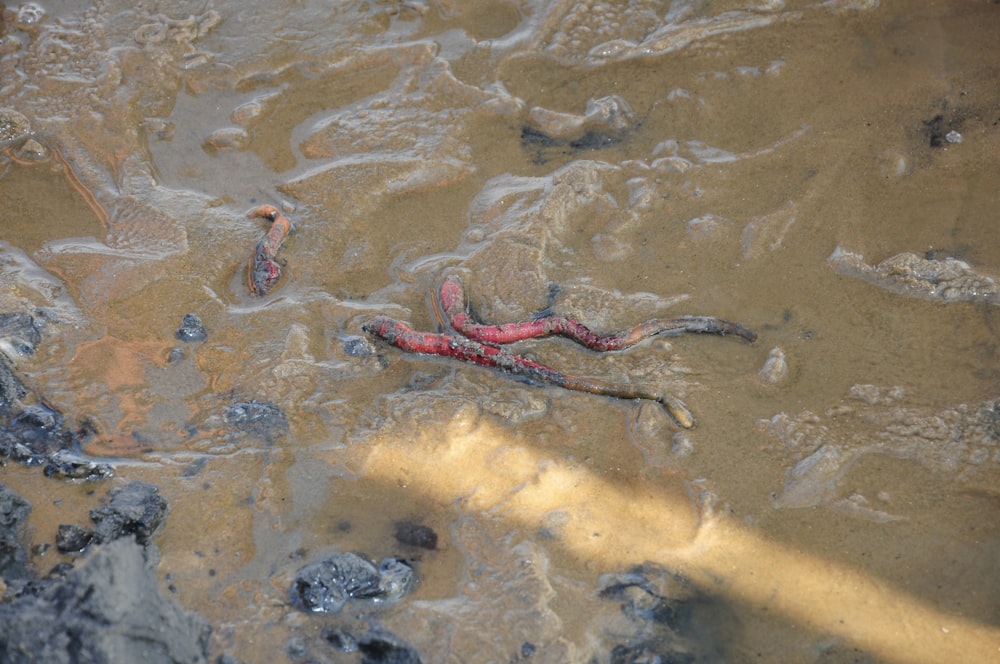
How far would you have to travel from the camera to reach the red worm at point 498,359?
3.93 metres

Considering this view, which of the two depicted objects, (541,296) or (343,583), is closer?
(343,583)

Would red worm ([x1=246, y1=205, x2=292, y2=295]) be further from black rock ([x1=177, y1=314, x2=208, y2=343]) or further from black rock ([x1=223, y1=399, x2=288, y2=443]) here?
black rock ([x1=223, y1=399, x2=288, y2=443])

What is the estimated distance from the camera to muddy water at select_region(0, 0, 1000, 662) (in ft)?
11.1

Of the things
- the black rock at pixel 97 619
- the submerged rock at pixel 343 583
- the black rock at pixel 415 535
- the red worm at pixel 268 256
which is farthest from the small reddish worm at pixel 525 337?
the black rock at pixel 97 619

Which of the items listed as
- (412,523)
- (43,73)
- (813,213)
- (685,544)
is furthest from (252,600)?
(43,73)

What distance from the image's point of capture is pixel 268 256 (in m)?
4.44

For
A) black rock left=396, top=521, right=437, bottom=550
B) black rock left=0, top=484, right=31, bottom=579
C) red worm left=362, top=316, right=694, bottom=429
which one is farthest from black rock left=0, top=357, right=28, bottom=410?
black rock left=396, top=521, right=437, bottom=550

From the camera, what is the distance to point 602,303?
14.2 feet

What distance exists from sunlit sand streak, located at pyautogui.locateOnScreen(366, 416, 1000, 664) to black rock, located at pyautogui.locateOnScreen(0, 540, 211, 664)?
122 centimetres

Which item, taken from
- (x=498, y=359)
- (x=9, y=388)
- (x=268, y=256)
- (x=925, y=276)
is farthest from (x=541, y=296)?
(x=9, y=388)

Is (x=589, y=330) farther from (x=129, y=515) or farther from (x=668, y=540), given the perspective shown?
(x=129, y=515)

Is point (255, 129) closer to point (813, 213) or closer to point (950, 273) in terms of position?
point (813, 213)

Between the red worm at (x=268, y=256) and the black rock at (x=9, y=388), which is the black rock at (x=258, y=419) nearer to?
the red worm at (x=268, y=256)

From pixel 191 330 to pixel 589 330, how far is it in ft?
6.36
